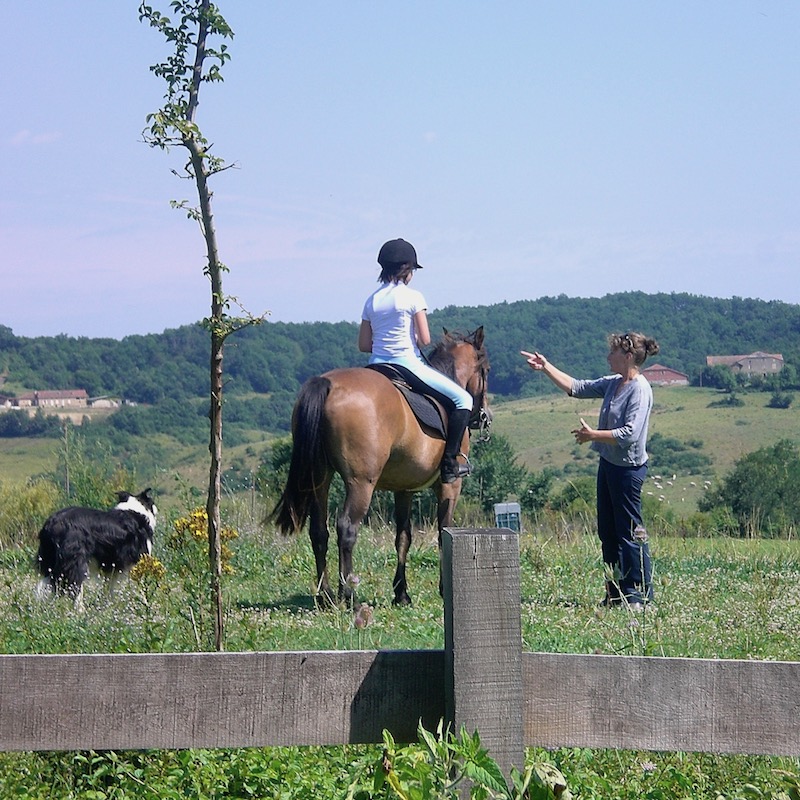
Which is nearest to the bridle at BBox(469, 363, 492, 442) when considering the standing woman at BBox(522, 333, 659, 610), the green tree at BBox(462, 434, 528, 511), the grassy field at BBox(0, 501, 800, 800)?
the grassy field at BBox(0, 501, 800, 800)

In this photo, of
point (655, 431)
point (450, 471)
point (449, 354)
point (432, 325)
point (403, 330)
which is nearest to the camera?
point (403, 330)

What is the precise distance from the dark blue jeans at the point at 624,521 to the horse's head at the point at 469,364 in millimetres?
1950

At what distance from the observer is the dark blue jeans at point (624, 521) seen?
8.65 m

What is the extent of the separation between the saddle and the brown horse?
72 millimetres

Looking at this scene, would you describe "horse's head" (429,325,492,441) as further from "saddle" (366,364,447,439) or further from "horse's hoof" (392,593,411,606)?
"horse's hoof" (392,593,411,606)

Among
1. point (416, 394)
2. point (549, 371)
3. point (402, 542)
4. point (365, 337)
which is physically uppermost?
point (365, 337)

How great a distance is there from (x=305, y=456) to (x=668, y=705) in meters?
6.07

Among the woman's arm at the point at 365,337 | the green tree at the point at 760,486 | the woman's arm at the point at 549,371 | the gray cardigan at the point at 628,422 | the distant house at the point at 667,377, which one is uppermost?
the distant house at the point at 667,377

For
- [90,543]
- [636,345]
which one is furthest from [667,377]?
[90,543]

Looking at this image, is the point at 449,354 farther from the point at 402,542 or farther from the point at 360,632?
the point at 360,632

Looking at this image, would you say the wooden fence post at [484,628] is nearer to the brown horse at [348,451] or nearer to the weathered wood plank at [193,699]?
the weathered wood plank at [193,699]

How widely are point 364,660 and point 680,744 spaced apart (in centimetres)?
91

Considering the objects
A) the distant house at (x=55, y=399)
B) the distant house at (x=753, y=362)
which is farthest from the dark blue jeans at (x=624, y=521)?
the distant house at (x=753, y=362)

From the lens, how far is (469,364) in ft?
35.1
